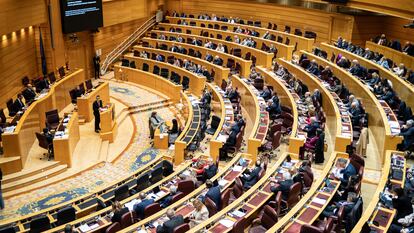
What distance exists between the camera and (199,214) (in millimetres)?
8055

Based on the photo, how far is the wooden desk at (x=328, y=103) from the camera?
1111 centimetres

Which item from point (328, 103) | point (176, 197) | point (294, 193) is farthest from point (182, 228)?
point (328, 103)

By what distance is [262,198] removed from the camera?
28.3 feet

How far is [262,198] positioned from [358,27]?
45.7 feet

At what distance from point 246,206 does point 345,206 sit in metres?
1.71

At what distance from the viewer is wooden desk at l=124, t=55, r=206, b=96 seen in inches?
739

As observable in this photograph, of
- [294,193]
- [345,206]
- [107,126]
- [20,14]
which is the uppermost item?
[20,14]

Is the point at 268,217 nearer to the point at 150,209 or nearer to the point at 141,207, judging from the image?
the point at 150,209

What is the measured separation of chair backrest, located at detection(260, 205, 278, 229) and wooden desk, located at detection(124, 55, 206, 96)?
1119 centimetres

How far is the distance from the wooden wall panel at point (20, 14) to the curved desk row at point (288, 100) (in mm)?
8621

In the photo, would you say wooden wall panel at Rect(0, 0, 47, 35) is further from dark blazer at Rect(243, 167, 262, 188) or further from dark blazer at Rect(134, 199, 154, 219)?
dark blazer at Rect(243, 167, 262, 188)

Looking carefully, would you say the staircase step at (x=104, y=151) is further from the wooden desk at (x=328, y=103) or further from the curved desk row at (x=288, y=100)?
the wooden desk at (x=328, y=103)

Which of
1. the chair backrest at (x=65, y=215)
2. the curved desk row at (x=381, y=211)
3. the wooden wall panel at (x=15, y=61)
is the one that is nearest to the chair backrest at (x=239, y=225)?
the curved desk row at (x=381, y=211)

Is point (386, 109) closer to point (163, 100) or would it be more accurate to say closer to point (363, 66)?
point (363, 66)
